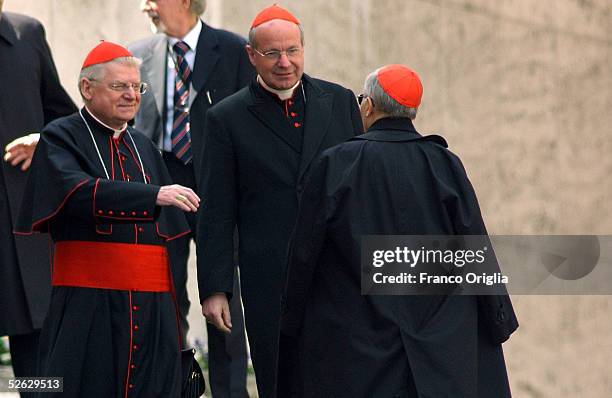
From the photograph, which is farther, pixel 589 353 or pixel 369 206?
pixel 589 353

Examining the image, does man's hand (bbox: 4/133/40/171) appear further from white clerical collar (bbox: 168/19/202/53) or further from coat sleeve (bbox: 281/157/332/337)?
coat sleeve (bbox: 281/157/332/337)

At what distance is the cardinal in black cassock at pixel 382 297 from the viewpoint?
227 inches

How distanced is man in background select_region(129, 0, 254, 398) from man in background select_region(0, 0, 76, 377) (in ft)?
1.52

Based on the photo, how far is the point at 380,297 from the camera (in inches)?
228

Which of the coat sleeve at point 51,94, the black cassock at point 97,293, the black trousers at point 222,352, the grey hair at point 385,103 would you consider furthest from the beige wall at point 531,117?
the black cassock at point 97,293

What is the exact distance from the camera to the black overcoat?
6680mm

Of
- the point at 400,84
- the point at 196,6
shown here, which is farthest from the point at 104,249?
the point at 196,6

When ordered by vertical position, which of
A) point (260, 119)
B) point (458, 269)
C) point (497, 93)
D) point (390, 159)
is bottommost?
point (458, 269)

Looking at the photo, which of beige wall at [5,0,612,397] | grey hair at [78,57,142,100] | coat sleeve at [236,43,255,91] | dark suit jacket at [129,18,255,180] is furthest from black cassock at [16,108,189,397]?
beige wall at [5,0,612,397]

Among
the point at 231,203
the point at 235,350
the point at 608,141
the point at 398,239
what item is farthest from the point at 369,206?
the point at 608,141

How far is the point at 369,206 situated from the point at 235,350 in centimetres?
220

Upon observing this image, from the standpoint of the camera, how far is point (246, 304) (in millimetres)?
6824

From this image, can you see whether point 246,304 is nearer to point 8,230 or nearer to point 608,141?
point 8,230

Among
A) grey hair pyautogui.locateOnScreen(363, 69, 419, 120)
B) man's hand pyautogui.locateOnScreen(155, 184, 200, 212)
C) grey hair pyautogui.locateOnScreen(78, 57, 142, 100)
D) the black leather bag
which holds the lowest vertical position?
the black leather bag
